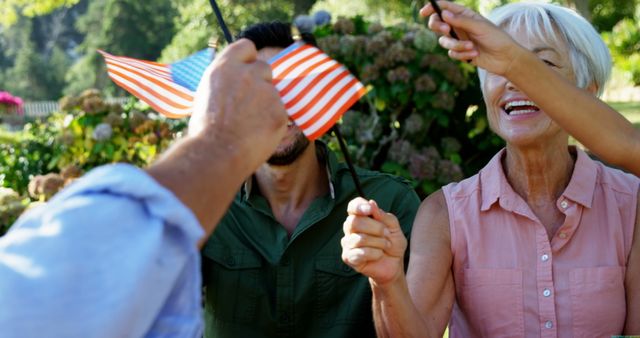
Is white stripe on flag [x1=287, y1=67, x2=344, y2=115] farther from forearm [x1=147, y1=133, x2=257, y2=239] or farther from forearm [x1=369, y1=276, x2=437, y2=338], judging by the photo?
forearm [x1=147, y1=133, x2=257, y2=239]

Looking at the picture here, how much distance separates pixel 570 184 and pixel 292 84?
0.90 metres

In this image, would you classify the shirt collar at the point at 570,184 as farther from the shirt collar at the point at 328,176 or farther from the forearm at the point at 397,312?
the shirt collar at the point at 328,176

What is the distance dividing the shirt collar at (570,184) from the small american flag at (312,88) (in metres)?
0.62

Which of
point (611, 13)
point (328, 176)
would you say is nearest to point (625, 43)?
point (611, 13)

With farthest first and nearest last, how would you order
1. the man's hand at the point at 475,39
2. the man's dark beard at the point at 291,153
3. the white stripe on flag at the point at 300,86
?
the man's dark beard at the point at 291,153
the white stripe on flag at the point at 300,86
the man's hand at the point at 475,39

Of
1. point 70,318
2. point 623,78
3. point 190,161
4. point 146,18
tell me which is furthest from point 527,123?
point 146,18

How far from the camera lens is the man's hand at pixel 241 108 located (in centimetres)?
116

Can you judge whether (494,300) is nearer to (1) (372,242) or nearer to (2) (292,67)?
(1) (372,242)

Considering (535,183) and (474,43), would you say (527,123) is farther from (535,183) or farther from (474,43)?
(474,43)

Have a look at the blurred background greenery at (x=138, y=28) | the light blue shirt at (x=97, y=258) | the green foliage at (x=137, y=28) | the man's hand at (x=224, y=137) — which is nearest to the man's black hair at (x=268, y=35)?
the man's hand at (x=224, y=137)

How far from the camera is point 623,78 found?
1517 centimetres

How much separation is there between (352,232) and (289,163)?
2.68 ft

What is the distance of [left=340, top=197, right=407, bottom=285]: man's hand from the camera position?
2.01 metres

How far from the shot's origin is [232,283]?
2.69m
